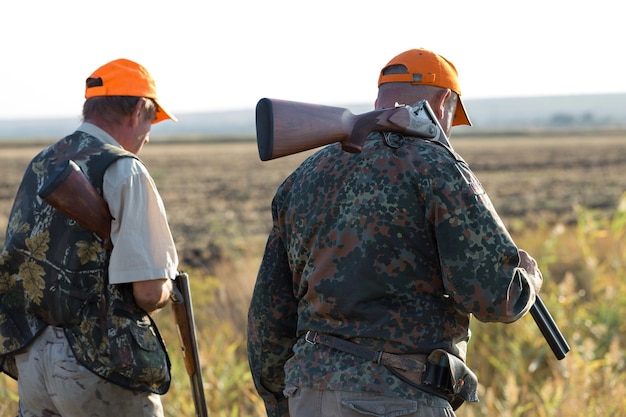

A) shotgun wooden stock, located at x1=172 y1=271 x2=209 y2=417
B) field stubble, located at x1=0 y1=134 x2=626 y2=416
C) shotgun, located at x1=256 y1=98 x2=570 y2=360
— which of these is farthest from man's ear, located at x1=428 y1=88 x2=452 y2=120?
field stubble, located at x1=0 y1=134 x2=626 y2=416

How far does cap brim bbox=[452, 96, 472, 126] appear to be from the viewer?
302 centimetres

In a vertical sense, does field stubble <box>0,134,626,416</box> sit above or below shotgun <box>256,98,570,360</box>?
below

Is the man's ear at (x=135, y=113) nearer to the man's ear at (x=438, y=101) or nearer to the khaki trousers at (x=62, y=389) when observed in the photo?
the khaki trousers at (x=62, y=389)

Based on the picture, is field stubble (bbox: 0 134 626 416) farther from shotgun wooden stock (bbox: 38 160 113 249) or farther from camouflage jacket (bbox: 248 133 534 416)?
shotgun wooden stock (bbox: 38 160 113 249)

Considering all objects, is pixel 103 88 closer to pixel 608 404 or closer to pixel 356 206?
pixel 356 206

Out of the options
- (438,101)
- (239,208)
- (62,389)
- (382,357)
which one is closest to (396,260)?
(382,357)

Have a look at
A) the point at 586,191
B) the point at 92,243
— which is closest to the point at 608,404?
the point at 92,243

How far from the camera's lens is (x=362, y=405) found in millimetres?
2514

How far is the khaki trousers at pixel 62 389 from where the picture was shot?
314 centimetres

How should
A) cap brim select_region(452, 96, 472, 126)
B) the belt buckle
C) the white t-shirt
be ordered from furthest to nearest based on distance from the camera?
the white t-shirt < cap brim select_region(452, 96, 472, 126) < the belt buckle

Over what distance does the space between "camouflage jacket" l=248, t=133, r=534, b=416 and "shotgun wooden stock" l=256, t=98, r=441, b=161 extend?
0.06m

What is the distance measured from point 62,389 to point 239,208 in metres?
22.4

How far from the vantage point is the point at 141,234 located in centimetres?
316

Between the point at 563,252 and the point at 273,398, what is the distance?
19.7 ft
